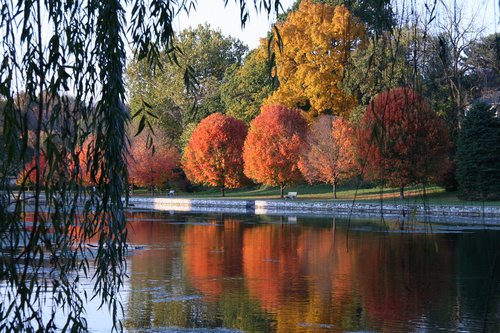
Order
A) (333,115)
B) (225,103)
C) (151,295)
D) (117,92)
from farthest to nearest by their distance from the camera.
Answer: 1. (225,103)
2. (333,115)
3. (151,295)
4. (117,92)

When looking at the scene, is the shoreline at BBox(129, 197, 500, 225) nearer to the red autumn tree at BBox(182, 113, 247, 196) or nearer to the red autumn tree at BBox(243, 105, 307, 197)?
the red autumn tree at BBox(243, 105, 307, 197)

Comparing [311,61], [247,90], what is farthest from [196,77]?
[311,61]

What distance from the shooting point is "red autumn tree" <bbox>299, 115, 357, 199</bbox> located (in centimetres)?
5178

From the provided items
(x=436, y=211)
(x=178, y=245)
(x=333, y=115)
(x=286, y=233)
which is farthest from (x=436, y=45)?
(x=333, y=115)

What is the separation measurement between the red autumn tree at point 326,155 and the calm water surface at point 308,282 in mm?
17968

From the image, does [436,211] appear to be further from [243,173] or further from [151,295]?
[151,295]

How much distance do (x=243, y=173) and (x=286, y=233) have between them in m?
31.6

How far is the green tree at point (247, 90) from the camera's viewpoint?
6369 cm

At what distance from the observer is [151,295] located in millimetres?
17516

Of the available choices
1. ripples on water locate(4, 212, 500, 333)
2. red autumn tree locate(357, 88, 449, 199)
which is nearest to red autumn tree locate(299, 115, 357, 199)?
ripples on water locate(4, 212, 500, 333)

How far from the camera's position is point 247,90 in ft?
216

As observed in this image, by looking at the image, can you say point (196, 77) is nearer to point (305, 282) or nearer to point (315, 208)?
point (315, 208)

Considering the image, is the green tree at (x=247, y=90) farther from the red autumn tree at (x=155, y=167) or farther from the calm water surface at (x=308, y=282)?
the calm water surface at (x=308, y=282)

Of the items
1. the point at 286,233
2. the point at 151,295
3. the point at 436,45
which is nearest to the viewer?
the point at 436,45
